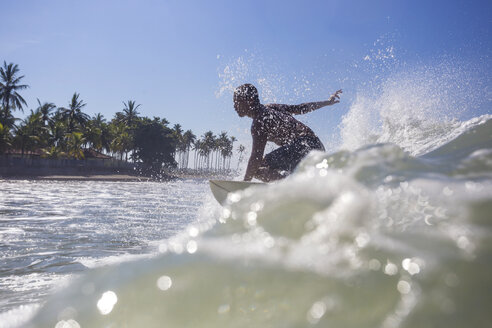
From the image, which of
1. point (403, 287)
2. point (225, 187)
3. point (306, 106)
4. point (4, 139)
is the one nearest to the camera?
point (403, 287)

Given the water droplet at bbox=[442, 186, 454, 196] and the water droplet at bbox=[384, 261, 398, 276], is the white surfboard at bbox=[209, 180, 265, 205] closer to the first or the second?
the water droplet at bbox=[442, 186, 454, 196]

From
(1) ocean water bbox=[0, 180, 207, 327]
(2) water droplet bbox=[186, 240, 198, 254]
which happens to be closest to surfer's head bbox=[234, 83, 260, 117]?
(1) ocean water bbox=[0, 180, 207, 327]

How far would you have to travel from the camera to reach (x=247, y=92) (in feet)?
11.7

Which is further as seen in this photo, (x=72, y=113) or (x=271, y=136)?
(x=72, y=113)

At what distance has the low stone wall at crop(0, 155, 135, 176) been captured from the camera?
3372 cm

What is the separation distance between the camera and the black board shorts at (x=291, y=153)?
3.54 meters

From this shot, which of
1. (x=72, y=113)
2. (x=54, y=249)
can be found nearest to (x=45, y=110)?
(x=72, y=113)

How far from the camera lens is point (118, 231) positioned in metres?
4.49

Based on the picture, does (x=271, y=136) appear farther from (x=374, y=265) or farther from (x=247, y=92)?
(x=374, y=265)

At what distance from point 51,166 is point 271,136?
41.1 m

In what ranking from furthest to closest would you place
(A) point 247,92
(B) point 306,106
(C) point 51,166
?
(C) point 51,166
(B) point 306,106
(A) point 247,92

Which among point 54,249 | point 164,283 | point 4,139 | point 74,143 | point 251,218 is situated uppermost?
point 74,143

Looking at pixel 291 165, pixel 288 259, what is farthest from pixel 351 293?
pixel 291 165

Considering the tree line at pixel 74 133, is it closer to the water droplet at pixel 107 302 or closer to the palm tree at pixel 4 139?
the palm tree at pixel 4 139
